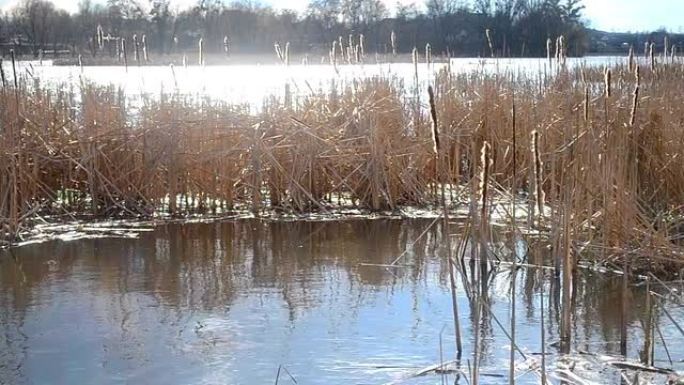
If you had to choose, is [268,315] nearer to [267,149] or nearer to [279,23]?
[267,149]

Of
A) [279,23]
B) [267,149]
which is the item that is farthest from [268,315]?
[279,23]

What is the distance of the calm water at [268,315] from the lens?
3.15 m

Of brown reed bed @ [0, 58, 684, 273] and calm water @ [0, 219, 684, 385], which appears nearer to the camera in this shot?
calm water @ [0, 219, 684, 385]

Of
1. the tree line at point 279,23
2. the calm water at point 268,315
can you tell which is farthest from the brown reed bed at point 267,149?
the tree line at point 279,23

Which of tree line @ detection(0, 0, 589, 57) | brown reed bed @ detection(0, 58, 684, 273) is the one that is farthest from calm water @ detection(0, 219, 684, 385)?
tree line @ detection(0, 0, 589, 57)

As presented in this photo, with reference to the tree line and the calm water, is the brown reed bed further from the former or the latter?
the tree line

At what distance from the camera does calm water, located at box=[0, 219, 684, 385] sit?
124 inches

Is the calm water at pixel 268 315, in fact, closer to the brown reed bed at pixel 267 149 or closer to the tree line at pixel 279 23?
the brown reed bed at pixel 267 149

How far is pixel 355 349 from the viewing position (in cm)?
335

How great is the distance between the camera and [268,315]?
3.82 meters

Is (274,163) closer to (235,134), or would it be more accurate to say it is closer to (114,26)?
(235,134)

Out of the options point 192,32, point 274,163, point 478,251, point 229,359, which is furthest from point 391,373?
point 192,32

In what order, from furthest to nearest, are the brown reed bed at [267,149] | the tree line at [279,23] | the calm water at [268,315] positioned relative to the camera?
the tree line at [279,23], the brown reed bed at [267,149], the calm water at [268,315]

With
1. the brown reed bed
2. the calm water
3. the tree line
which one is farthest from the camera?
the tree line
